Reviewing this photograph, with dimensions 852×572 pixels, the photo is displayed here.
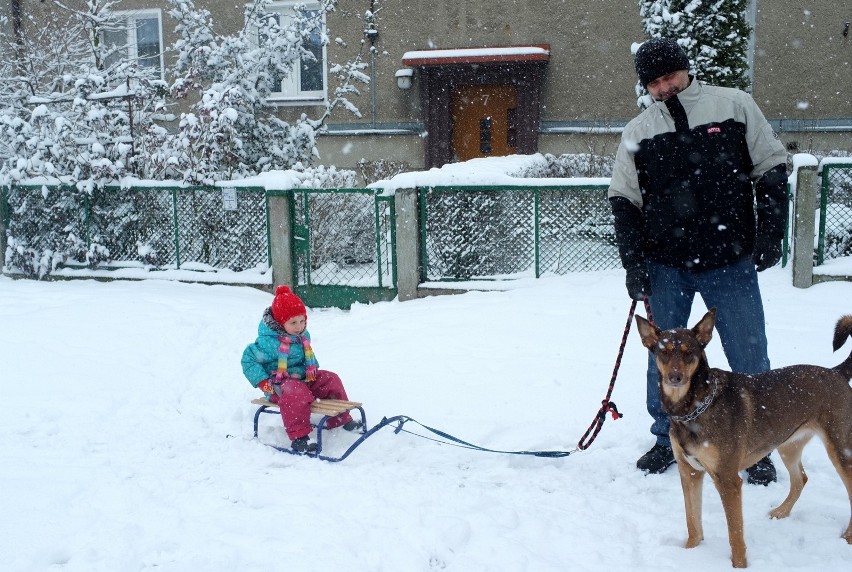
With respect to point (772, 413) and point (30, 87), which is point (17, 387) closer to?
point (772, 413)

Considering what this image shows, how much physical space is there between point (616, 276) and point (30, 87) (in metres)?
8.37

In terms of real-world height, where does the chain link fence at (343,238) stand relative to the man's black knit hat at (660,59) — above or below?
below

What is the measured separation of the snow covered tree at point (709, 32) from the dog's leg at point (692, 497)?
694 cm

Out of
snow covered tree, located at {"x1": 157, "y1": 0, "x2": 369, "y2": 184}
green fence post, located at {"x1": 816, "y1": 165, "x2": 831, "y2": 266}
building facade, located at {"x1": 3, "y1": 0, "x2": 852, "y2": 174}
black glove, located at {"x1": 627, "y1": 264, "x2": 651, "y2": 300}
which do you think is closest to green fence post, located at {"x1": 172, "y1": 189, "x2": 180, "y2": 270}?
snow covered tree, located at {"x1": 157, "y1": 0, "x2": 369, "y2": 184}

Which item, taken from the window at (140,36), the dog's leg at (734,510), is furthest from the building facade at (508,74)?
the dog's leg at (734,510)

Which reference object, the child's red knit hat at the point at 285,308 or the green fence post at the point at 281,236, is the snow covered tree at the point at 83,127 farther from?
the child's red knit hat at the point at 285,308

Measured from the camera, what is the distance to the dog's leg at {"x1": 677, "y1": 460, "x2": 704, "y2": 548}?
3414mm

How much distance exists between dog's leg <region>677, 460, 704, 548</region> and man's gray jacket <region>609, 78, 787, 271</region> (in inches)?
43.1

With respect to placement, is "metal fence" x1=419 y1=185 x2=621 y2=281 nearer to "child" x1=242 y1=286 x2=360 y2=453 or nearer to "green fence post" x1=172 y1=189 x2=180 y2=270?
"green fence post" x1=172 y1=189 x2=180 y2=270

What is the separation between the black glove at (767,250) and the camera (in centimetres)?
382

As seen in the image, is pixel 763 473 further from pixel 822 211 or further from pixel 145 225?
pixel 145 225

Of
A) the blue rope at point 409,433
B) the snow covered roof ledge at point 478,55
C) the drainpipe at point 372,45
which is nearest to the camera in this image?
the blue rope at point 409,433

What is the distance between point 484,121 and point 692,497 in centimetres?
1210

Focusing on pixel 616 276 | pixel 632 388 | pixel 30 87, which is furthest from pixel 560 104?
pixel 632 388
